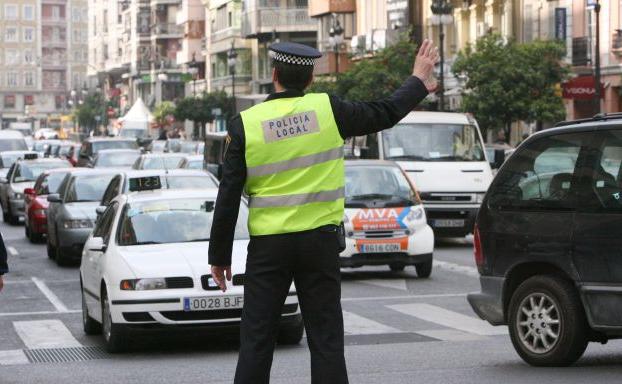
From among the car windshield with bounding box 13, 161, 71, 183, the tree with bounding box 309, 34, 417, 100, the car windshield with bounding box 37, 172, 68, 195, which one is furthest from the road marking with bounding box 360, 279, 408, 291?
the tree with bounding box 309, 34, 417, 100

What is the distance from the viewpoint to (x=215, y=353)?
12.6 meters

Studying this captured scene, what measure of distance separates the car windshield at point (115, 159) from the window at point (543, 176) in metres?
28.7

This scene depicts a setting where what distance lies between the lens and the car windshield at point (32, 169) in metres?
36.3

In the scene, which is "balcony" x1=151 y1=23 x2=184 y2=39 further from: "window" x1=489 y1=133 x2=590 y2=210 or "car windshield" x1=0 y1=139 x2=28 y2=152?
"window" x1=489 y1=133 x2=590 y2=210

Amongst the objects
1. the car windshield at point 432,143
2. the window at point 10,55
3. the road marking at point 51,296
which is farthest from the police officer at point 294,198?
the window at point 10,55

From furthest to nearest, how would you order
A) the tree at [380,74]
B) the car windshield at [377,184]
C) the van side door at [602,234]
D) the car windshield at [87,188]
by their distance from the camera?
the tree at [380,74] < the car windshield at [87,188] < the car windshield at [377,184] < the van side door at [602,234]

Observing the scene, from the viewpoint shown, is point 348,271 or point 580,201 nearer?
point 580,201

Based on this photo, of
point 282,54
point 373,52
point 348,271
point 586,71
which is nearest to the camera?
point 282,54

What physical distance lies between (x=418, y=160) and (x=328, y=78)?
4847 centimetres

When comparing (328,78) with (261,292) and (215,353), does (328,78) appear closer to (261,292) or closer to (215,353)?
(215,353)

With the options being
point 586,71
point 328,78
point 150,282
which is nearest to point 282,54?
point 150,282

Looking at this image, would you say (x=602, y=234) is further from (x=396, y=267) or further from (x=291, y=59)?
(x=396, y=267)

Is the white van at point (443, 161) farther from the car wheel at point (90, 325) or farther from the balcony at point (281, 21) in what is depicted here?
the balcony at point (281, 21)

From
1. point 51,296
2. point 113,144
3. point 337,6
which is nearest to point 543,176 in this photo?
point 51,296
